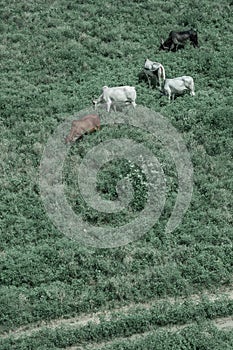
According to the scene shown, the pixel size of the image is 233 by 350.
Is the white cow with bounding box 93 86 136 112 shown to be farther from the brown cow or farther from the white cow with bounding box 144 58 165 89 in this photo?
the white cow with bounding box 144 58 165 89

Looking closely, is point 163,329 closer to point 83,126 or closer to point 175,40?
point 83,126

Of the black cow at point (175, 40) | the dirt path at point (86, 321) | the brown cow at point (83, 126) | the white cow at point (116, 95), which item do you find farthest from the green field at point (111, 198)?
the white cow at point (116, 95)

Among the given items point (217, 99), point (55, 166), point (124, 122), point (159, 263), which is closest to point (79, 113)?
point (124, 122)

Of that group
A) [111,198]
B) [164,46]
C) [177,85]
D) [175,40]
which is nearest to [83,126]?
[111,198]

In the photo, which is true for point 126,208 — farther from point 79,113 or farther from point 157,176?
point 79,113

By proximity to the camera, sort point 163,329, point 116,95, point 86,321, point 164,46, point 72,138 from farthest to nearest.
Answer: point 164,46 < point 116,95 < point 72,138 < point 86,321 < point 163,329

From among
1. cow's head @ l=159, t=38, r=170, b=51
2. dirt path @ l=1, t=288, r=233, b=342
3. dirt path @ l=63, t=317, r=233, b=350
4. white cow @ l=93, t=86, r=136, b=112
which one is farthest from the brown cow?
dirt path @ l=63, t=317, r=233, b=350

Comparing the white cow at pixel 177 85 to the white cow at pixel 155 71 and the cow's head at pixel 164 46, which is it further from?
the cow's head at pixel 164 46
